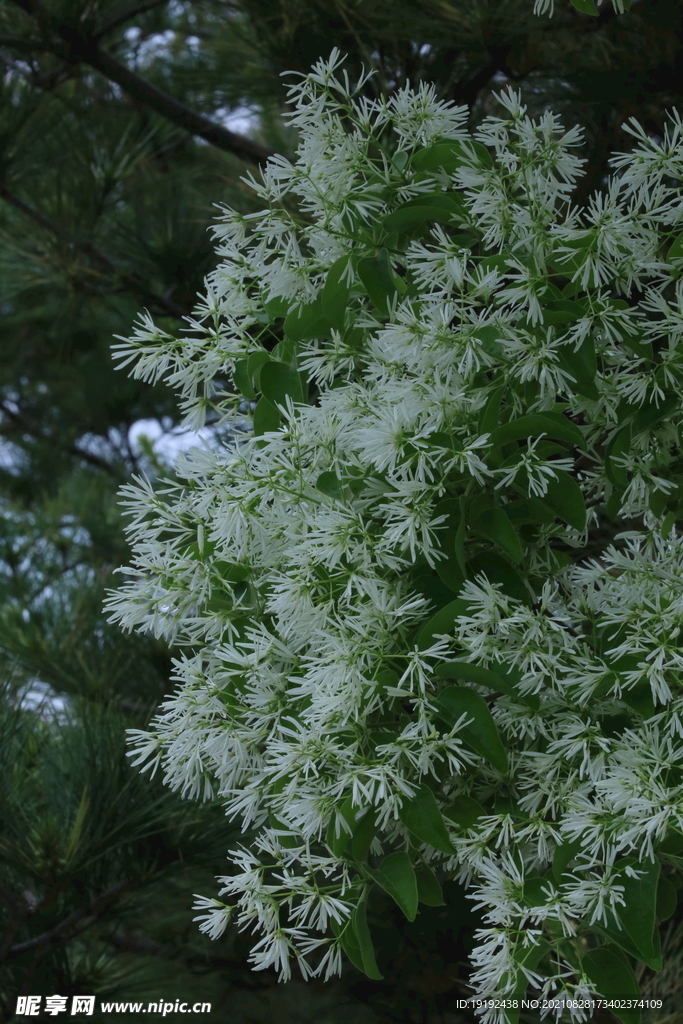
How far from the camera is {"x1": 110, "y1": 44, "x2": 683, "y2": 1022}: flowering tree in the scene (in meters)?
0.41

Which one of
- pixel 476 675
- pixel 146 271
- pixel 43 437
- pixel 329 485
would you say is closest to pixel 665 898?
pixel 476 675

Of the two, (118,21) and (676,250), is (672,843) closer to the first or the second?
(676,250)

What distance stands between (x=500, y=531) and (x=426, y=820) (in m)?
0.14

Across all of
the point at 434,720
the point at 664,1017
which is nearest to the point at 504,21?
the point at 434,720

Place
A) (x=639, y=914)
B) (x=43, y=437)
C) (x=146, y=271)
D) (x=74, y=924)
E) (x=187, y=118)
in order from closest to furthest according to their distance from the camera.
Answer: (x=639, y=914) → (x=74, y=924) → (x=187, y=118) → (x=146, y=271) → (x=43, y=437)

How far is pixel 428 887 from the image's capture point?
0.47 meters

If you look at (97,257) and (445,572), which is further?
(97,257)

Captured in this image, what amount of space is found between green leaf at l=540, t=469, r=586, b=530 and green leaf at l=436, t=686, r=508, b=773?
10 cm

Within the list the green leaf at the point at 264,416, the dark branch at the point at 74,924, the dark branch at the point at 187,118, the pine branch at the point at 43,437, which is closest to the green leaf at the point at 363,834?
the green leaf at the point at 264,416

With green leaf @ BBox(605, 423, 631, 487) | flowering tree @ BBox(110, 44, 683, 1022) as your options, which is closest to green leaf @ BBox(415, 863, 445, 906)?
flowering tree @ BBox(110, 44, 683, 1022)

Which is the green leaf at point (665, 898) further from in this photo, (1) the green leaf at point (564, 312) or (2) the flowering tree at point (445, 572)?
(1) the green leaf at point (564, 312)

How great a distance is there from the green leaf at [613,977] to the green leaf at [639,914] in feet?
0.05

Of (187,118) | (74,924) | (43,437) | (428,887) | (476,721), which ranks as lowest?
(43,437)

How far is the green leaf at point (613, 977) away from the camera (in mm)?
400
